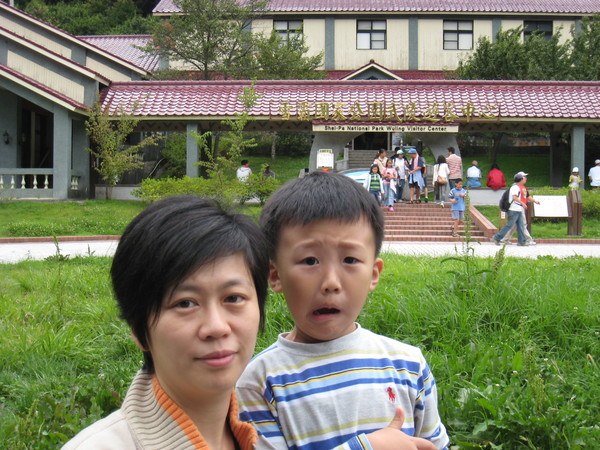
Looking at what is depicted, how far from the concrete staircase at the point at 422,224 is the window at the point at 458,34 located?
18368mm

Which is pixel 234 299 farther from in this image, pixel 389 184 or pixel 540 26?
pixel 540 26

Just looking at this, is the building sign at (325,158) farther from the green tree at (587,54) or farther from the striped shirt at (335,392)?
the striped shirt at (335,392)

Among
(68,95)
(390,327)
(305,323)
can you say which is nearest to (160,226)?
(305,323)

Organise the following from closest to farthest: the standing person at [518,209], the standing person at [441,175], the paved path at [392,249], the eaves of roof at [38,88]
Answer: the paved path at [392,249], the standing person at [518,209], the standing person at [441,175], the eaves of roof at [38,88]

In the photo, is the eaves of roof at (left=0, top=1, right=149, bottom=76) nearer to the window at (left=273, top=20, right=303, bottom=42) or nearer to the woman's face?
the window at (left=273, top=20, right=303, bottom=42)

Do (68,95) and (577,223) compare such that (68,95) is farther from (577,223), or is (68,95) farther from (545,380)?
(545,380)

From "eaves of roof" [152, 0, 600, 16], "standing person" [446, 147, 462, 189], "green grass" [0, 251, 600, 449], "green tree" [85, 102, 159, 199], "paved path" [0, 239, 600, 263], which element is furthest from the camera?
"eaves of roof" [152, 0, 600, 16]

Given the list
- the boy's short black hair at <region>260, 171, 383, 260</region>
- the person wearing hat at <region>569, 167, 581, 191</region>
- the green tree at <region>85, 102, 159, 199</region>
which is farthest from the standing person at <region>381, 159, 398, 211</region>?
the boy's short black hair at <region>260, 171, 383, 260</region>

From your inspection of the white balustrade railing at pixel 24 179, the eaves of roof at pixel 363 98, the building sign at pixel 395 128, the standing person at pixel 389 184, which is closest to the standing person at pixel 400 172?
the building sign at pixel 395 128

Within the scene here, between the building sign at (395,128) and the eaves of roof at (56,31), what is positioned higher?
the eaves of roof at (56,31)

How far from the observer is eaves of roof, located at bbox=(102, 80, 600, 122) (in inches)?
787

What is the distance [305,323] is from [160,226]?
2.00 ft

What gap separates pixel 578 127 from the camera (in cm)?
2084

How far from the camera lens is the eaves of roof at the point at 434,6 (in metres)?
32.8
